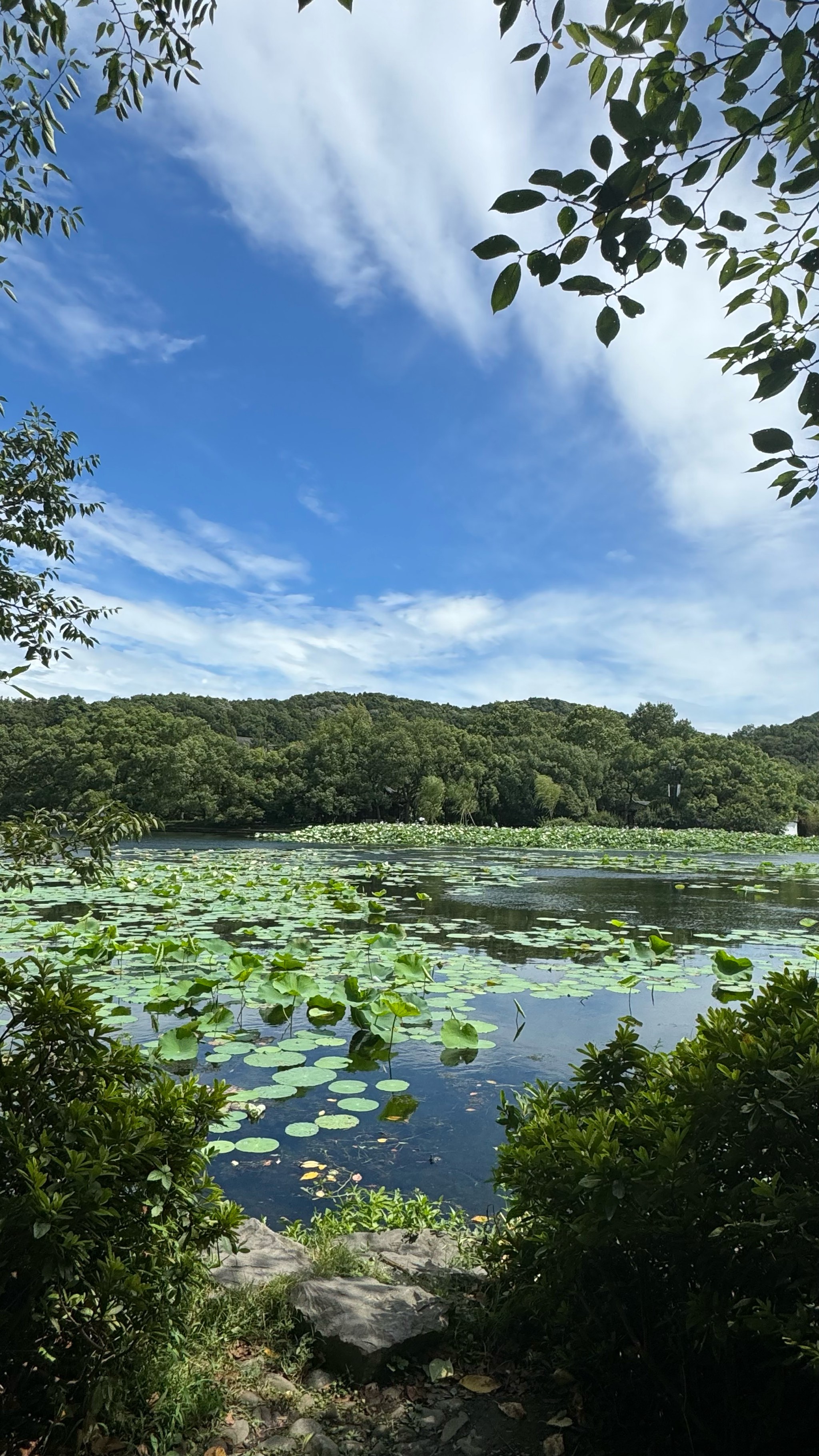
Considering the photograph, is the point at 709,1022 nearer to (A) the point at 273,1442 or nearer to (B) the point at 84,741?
(A) the point at 273,1442

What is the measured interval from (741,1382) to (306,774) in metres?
46.5

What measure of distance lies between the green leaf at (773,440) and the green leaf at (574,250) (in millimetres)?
547

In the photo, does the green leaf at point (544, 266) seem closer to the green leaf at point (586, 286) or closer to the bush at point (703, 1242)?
the green leaf at point (586, 286)

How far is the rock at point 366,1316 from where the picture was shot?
1.96 m

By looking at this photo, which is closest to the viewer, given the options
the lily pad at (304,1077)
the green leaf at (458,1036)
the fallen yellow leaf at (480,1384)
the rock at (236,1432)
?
the rock at (236,1432)

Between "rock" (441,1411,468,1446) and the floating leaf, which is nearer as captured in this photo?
"rock" (441,1411,468,1446)

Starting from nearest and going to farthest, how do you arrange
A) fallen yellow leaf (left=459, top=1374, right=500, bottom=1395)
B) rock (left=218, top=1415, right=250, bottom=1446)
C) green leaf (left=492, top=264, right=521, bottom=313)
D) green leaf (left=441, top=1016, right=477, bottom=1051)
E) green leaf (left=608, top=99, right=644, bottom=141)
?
green leaf (left=608, top=99, right=644, bottom=141)
green leaf (left=492, top=264, right=521, bottom=313)
rock (left=218, top=1415, right=250, bottom=1446)
fallen yellow leaf (left=459, top=1374, right=500, bottom=1395)
green leaf (left=441, top=1016, right=477, bottom=1051)

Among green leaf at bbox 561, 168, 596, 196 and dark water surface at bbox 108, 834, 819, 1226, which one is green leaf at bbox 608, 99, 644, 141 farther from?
dark water surface at bbox 108, 834, 819, 1226

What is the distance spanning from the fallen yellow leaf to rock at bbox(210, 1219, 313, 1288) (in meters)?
0.60

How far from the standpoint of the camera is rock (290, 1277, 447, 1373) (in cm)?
196

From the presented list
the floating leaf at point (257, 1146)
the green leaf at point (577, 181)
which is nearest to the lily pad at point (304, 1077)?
the floating leaf at point (257, 1146)

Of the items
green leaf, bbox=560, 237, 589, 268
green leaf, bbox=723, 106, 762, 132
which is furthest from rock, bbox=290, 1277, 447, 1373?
green leaf, bbox=723, 106, 762, 132

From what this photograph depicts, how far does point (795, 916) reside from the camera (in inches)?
432

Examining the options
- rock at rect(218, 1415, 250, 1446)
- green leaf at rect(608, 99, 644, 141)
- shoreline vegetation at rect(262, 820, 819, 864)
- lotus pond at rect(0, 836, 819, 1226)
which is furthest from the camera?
shoreline vegetation at rect(262, 820, 819, 864)
